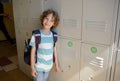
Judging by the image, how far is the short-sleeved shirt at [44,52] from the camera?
1.37 metres

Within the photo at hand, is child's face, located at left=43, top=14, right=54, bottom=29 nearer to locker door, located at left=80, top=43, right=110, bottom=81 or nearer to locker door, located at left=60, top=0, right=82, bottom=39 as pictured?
→ locker door, located at left=60, top=0, right=82, bottom=39

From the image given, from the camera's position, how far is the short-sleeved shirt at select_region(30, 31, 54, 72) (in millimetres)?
1367

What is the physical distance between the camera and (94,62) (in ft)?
4.31

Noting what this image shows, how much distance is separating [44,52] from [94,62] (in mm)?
505

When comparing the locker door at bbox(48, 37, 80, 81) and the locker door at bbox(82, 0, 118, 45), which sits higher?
the locker door at bbox(82, 0, 118, 45)

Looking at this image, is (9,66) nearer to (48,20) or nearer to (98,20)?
(48,20)

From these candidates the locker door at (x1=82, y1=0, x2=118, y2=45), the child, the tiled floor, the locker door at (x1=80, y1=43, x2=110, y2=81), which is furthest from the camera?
the tiled floor

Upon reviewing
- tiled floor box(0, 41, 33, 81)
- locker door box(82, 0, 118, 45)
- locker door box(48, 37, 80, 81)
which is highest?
locker door box(82, 0, 118, 45)

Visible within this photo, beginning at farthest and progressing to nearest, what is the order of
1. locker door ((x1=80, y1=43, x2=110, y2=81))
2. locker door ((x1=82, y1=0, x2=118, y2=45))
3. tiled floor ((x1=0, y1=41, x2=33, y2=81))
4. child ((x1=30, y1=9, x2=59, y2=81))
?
tiled floor ((x1=0, y1=41, x2=33, y2=81)) < child ((x1=30, y1=9, x2=59, y2=81)) < locker door ((x1=80, y1=43, x2=110, y2=81)) < locker door ((x1=82, y1=0, x2=118, y2=45))

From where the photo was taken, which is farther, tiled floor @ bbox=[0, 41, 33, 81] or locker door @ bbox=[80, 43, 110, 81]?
tiled floor @ bbox=[0, 41, 33, 81]

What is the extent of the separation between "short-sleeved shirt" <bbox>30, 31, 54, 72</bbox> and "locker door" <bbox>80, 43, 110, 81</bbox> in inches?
13.3

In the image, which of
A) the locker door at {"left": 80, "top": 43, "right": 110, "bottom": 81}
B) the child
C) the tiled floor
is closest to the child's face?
the child

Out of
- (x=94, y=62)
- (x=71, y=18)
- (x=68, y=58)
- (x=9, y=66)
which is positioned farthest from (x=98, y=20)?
(x=9, y=66)

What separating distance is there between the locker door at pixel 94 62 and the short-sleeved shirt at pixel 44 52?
337mm
